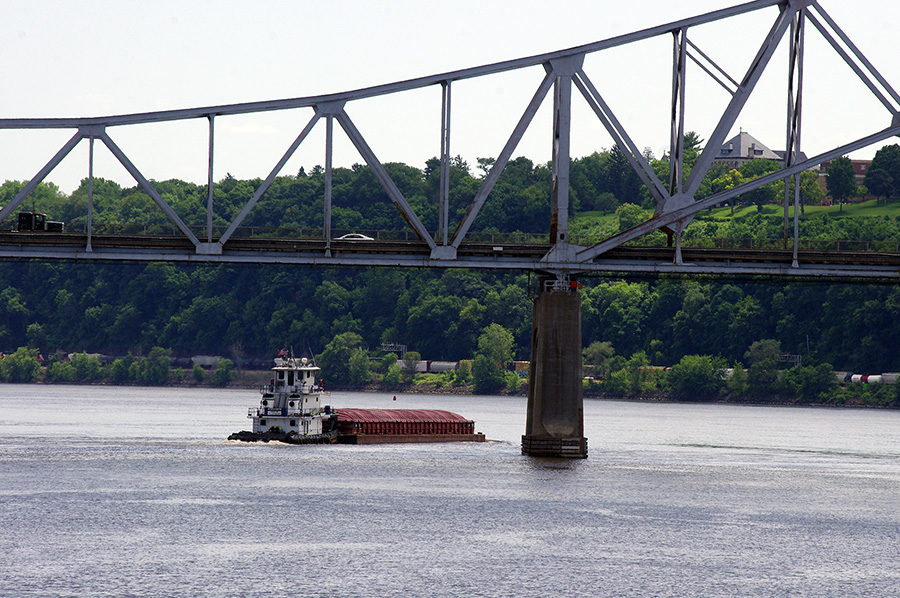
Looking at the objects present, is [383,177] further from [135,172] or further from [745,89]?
[745,89]

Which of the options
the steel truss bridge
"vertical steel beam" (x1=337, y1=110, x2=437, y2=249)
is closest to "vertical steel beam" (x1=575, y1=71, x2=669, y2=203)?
the steel truss bridge

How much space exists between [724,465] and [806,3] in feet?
131

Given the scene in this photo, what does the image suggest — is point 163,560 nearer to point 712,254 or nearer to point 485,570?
point 485,570

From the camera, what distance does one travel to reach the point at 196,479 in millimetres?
87688

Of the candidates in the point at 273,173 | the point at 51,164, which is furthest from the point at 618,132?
the point at 51,164

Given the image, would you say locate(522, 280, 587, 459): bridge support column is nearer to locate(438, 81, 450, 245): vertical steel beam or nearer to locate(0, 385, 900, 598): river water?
locate(0, 385, 900, 598): river water

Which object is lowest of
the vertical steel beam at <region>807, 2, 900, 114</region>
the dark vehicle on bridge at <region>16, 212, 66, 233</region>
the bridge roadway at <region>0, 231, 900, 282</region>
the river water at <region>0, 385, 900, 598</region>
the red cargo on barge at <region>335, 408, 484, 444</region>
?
the river water at <region>0, 385, 900, 598</region>

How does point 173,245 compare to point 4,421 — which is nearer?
point 173,245

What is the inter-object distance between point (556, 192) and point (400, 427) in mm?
40186

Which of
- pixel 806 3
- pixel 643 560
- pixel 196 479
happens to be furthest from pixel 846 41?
pixel 196 479

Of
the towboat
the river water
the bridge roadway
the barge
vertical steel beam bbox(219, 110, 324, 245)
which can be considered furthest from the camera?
the barge

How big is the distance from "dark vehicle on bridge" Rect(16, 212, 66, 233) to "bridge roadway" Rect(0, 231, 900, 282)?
6.25 ft

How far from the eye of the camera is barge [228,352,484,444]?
4390 inches

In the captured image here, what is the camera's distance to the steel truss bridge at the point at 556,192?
282 feet
